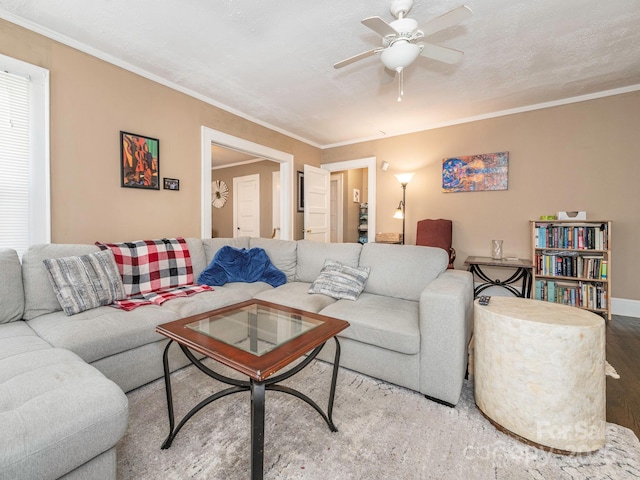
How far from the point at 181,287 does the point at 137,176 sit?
125cm

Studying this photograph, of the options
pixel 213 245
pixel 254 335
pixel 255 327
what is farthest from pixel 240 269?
pixel 254 335

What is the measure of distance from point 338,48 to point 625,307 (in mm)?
4163

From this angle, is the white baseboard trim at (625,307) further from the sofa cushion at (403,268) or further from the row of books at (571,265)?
the sofa cushion at (403,268)

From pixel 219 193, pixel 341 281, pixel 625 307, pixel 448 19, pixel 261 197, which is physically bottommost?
pixel 625 307

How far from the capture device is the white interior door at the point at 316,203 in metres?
4.78

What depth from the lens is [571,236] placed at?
3.23 meters

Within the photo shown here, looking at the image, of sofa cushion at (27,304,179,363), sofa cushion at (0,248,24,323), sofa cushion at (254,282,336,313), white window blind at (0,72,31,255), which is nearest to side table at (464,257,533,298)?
sofa cushion at (254,282,336,313)

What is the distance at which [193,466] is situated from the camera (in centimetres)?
120

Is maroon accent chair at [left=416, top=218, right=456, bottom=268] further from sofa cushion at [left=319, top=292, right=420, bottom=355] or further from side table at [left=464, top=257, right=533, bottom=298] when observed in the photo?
sofa cushion at [left=319, top=292, right=420, bottom=355]

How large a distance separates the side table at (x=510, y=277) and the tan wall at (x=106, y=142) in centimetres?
351

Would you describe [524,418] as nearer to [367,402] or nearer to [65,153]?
[367,402]

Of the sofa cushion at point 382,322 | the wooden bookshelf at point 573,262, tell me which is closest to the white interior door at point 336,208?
the wooden bookshelf at point 573,262

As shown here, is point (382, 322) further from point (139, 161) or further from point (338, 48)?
point (139, 161)

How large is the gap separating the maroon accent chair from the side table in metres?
0.35
